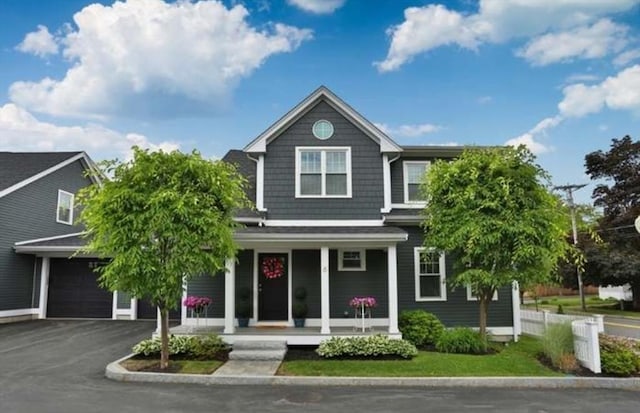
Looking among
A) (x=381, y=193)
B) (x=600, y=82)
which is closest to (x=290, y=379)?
(x=381, y=193)

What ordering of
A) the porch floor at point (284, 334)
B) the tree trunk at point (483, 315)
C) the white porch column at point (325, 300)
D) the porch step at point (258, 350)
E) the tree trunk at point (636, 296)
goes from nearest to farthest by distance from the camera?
the porch step at point (258, 350), the porch floor at point (284, 334), the tree trunk at point (483, 315), the white porch column at point (325, 300), the tree trunk at point (636, 296)

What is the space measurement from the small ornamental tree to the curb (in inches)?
29.6

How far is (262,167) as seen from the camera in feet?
42.9

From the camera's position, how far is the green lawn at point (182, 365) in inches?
346

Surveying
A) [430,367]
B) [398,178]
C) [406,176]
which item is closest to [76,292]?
[398,178]

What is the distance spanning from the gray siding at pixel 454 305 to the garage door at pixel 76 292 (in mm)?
11394

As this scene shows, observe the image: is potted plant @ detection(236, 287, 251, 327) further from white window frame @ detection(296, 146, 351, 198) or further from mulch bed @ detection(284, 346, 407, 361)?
white window frame @ detection(296, 146, 351, 198)

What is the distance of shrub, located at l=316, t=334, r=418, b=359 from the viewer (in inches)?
394

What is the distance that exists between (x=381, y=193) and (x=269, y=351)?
5660 millimetres

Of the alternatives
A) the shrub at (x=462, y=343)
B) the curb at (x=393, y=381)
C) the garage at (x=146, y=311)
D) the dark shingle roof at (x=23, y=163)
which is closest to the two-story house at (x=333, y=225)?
the shrub at (x=462, y=343)

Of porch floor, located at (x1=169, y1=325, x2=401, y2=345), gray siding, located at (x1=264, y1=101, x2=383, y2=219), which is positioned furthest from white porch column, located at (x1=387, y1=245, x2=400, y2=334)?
gray siding, located at (x1=264, y1=101, x2=383, y2=219)

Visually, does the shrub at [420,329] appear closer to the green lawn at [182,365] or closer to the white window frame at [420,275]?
the white window frame at [420,275]

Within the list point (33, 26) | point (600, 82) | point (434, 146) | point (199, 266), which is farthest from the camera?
point (600, 82)

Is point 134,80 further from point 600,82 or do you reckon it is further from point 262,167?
point 600,82
